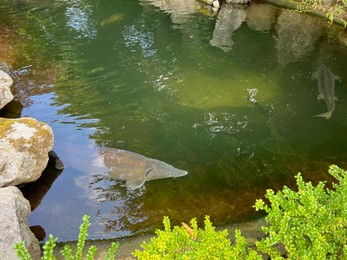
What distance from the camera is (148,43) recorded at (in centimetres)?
964

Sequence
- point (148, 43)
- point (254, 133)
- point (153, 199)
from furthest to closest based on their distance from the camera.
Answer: point (148, 43) < point (254, 133) < point (153, 199)

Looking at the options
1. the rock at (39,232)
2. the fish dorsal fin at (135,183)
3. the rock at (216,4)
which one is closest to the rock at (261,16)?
the rock at (216,4)

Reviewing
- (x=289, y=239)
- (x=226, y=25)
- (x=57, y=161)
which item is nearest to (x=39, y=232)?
(x=57, y=161)

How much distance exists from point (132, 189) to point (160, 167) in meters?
0.52

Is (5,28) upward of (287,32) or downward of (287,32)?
downward

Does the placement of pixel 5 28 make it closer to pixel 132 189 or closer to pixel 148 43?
pixel 148 43

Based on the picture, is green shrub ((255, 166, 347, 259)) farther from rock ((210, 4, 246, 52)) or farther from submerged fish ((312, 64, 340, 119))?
rock ((210, 4, 246, 52))

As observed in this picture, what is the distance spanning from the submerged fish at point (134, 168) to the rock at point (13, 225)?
4.37 feet

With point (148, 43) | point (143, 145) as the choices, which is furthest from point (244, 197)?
point (148, 43)

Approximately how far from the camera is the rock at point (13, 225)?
3225 millimetres

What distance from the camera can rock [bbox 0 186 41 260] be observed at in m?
3.22

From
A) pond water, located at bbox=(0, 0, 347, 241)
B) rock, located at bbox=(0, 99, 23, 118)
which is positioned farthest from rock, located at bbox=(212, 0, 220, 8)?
rock, located at bbox=(0, 99, 23, 118)

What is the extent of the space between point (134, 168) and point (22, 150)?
1466 mm

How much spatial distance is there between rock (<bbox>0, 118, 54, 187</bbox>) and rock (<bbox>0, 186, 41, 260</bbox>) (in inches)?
17.2
